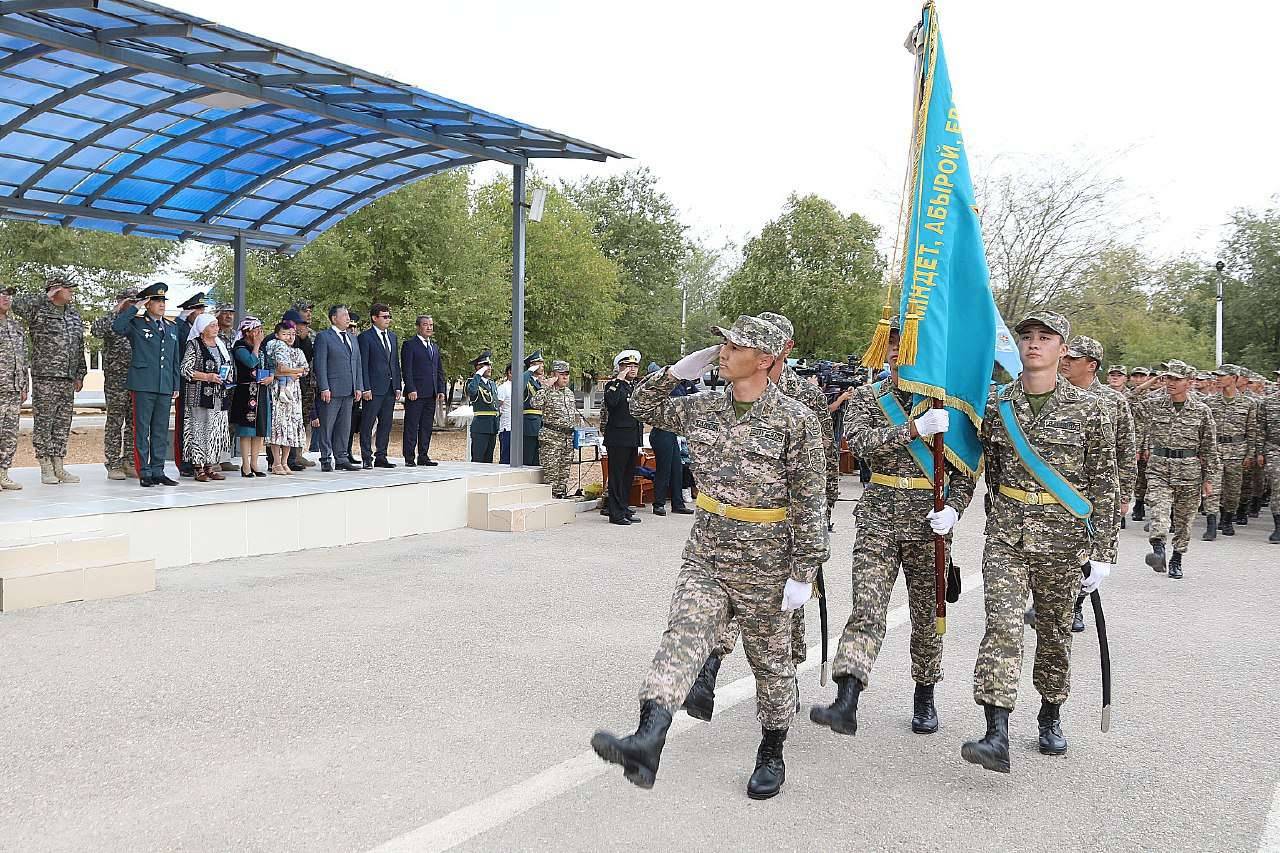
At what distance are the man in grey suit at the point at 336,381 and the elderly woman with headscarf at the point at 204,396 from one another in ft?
3.72

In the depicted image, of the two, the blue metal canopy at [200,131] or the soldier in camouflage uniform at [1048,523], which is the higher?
the blue metal canopy at [200,131]

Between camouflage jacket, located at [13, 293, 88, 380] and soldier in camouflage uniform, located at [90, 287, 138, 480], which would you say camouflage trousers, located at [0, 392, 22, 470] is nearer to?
camouflage jacket, located at [13, 293, 88, 380]

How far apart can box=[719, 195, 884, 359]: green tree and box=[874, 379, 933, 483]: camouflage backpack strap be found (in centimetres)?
2884

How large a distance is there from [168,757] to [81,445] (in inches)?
813

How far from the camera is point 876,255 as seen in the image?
34156 mm

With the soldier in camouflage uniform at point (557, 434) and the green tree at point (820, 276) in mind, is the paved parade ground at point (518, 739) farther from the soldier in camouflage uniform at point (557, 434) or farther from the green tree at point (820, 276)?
the green tree at point (820, 276)

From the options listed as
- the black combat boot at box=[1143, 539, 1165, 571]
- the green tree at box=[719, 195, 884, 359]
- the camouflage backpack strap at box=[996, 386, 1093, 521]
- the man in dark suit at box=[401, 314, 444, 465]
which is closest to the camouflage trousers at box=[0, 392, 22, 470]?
the man in dark suit at box=[401, 314, 444, 465]

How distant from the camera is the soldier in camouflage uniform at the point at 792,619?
16.4 ft

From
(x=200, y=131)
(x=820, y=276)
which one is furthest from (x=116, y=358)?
(x=820, y=276)

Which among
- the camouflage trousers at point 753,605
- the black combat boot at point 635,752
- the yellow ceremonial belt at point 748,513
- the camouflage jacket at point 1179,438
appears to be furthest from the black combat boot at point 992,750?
the camouflage jacket at point 1179,438

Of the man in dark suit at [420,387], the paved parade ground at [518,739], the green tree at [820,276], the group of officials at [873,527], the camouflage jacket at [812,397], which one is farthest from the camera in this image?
the green tree at [820,276]

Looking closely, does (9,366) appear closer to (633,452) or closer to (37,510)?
(37,510)

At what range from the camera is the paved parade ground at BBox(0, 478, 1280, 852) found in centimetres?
392

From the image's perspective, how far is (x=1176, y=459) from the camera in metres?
11.1
